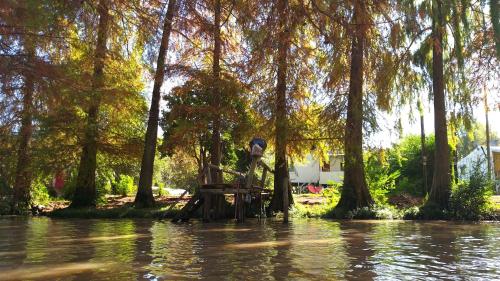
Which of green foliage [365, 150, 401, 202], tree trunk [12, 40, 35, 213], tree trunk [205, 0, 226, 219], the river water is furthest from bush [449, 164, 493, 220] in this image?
tree trunk [12, 40, 35, 213]

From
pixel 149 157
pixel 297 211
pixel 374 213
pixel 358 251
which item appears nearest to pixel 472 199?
pixel 374 213

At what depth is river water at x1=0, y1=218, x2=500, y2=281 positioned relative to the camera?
26.2 feet

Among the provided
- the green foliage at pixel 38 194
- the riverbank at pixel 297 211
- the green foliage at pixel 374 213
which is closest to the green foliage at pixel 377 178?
the riverbank at pixel 297 211

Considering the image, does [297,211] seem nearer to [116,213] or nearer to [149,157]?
[149,157]

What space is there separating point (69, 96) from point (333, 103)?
36.5ft

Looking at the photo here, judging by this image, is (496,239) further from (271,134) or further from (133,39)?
(271,134)

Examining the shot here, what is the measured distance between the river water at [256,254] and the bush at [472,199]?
3.17 meters

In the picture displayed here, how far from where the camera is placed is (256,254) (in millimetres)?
10062

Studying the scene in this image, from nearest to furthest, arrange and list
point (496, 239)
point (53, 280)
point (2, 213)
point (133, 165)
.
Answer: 1. point (53, 280)
2. point (496, 239)
3. point (2, 213)
4. point (133, 165)

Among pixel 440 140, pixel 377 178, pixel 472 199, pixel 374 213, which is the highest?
pixel 440 140

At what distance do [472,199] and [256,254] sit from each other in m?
11.5

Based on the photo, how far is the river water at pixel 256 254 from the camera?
26.2 feet

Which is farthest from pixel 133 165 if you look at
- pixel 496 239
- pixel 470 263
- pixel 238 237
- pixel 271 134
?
pixel 470 263

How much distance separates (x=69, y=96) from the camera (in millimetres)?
10773
